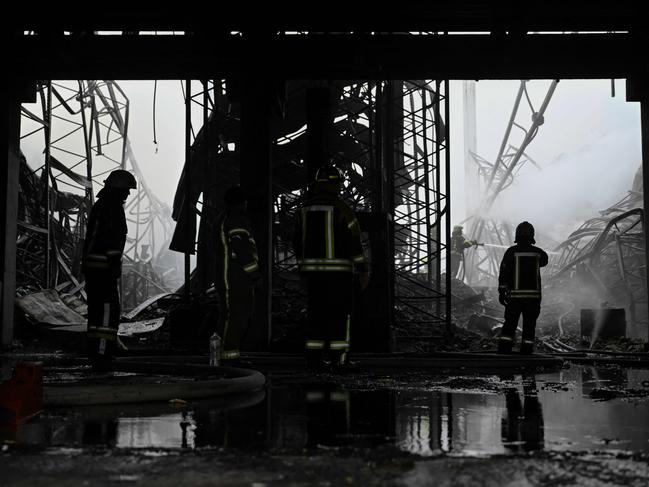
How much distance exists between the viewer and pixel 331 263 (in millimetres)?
6445

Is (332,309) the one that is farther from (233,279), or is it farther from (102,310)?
(102,310)

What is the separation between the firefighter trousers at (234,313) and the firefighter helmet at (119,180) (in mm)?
1401

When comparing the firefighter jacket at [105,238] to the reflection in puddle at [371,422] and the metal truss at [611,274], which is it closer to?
the reflection in puddle at [371,422]

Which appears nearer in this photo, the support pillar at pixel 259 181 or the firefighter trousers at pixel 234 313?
the firefighter trousers at pixel 234 313

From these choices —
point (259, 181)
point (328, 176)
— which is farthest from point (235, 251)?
point (259, 181)

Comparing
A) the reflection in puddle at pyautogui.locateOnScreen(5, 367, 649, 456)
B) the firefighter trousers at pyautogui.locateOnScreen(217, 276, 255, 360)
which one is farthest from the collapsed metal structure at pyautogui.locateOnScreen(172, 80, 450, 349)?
the reflection in puddle at pyautogui.locateOnScreen(5, 367, 649, 456)

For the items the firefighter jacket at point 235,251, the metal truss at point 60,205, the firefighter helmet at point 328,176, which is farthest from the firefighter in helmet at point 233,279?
the metal truss at point 60,205

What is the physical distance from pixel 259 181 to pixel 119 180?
305cm

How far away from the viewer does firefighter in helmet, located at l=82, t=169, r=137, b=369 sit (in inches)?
265

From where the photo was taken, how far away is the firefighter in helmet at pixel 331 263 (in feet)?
21.1

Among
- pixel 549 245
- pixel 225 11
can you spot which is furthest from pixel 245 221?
pixel 549 245

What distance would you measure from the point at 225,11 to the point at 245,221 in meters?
3.57

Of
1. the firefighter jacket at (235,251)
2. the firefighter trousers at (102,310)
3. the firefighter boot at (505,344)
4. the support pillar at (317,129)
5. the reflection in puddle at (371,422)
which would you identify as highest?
the support pillar at (317,129)

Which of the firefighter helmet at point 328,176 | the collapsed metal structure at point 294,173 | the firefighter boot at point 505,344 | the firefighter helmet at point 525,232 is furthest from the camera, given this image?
the collapsed metal structure at point 294,173
